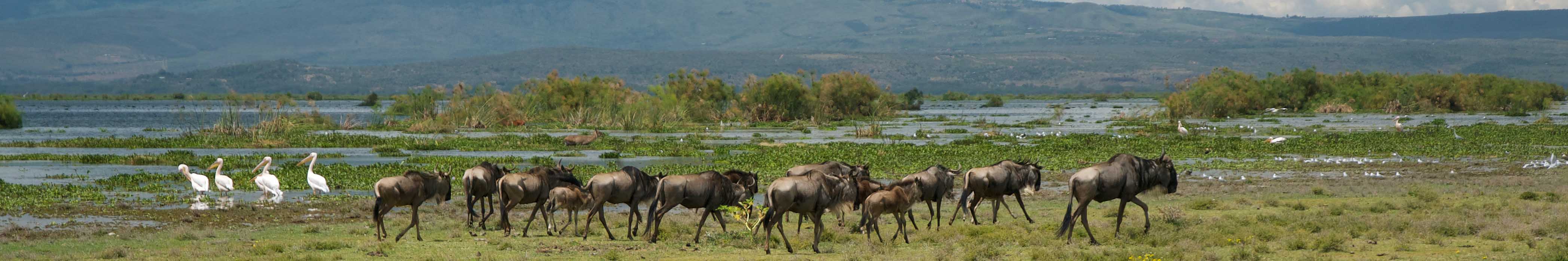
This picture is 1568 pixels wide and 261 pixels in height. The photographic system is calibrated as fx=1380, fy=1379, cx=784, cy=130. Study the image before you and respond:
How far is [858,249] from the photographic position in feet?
43.1

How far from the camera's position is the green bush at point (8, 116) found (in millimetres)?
50094

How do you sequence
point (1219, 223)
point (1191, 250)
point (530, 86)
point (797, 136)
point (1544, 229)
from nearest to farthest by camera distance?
point (1191, 250)
point (1544, 229)
point (1219, 223)
point (797, 136)
point (530, 86)

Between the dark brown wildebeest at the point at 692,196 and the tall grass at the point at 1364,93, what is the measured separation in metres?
56.6

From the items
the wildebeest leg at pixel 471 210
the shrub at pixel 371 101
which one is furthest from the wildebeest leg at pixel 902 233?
the shrub at pixel 371 101

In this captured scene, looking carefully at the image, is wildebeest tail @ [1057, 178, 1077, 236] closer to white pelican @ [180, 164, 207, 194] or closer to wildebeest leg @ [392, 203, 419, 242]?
wildebeest leg @ [392, 203, 419, 242]

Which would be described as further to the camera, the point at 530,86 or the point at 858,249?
the point at 530,86

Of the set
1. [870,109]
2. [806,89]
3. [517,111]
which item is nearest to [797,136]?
[517,111]

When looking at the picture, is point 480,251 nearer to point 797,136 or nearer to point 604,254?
point 604,254

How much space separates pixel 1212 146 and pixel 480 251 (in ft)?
77.3

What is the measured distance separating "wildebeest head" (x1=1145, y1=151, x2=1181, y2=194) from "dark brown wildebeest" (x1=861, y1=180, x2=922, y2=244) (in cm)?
250

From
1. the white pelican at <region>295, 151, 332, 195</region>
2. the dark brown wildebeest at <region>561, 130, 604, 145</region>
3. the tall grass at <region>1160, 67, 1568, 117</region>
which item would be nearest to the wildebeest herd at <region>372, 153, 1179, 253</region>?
the white pelican at <region>295, 151, 332, 195</region>

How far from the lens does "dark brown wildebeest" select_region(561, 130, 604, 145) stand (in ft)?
115

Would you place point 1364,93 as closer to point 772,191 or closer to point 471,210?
point 471,210

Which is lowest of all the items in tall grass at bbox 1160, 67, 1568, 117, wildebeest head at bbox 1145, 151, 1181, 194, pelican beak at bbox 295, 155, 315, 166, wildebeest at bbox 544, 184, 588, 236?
tall grass at bbox 1160, 67, 1568, 117
